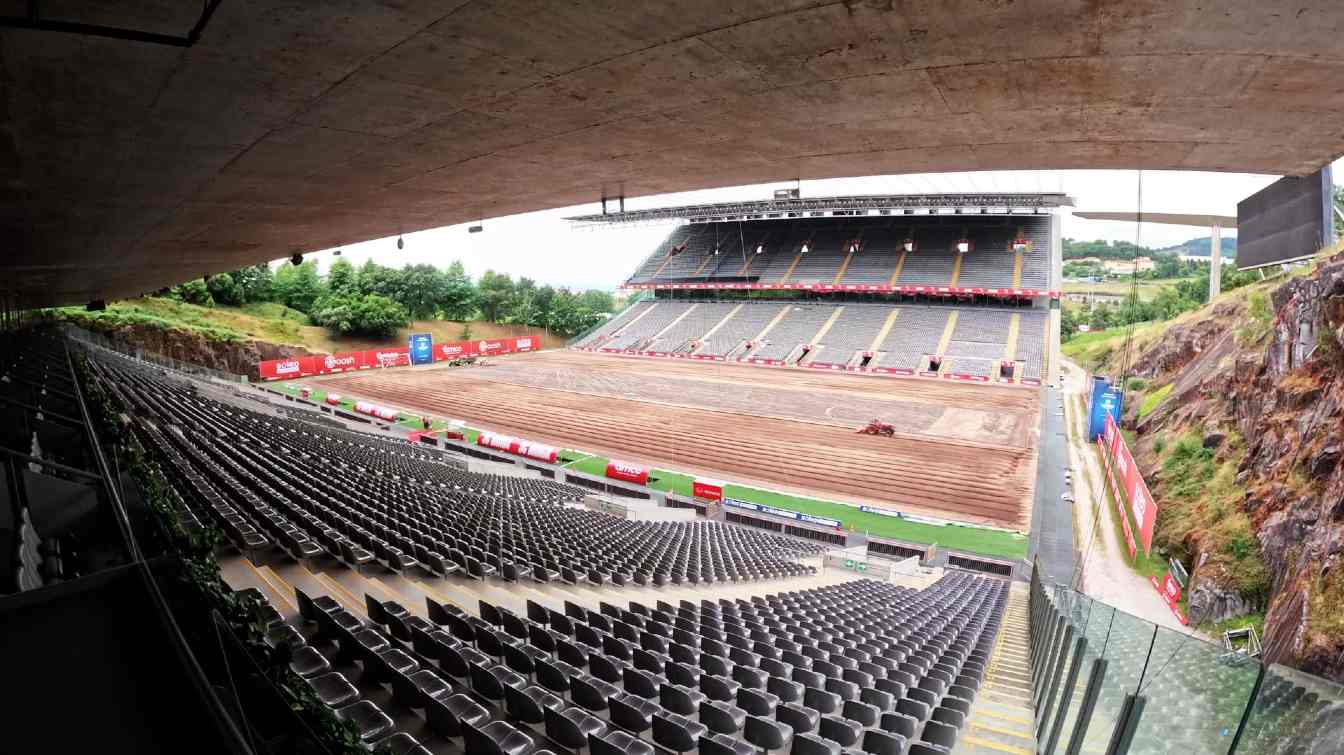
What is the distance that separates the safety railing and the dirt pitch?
15.5m

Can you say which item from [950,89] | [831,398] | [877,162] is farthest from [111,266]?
[831,398]

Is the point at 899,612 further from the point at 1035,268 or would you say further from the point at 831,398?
the point at 1035,268

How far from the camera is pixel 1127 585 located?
14641 millimetres

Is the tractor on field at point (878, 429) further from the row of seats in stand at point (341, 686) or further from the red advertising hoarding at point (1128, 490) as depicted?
the row of seats in stand at point (341, 686)

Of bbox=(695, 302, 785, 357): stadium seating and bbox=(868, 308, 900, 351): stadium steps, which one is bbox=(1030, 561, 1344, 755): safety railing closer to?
bbox=(868, 308, 900, 351): stadium steps

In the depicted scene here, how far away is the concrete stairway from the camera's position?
16.9ft

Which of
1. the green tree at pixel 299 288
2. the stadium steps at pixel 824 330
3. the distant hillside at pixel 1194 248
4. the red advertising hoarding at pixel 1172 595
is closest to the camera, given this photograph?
the red advertising hoarding at pixel 1172 595

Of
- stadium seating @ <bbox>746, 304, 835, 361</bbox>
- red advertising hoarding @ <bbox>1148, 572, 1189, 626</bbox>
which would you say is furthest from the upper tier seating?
red advertising hoarding @ <bbox>1148, 572, 1189, 626</bbox>

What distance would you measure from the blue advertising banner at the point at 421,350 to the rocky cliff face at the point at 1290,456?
46.1 m

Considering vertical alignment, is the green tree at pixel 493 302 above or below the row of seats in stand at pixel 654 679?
above

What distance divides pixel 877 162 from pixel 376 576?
288 inches

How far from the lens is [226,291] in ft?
183

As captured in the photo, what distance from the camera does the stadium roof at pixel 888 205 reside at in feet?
139

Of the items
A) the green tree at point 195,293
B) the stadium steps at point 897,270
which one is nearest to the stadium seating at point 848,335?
the stadium steps at point 897,270
